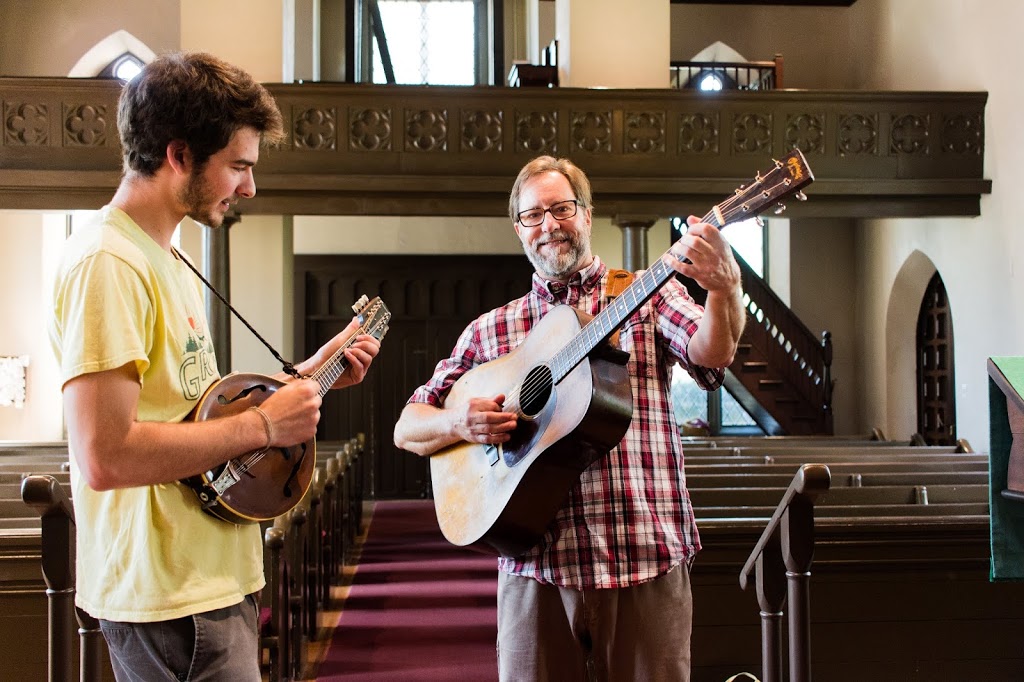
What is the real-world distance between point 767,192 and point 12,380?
11.0 metres

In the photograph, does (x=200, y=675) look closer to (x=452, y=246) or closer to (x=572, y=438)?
(x=572, y=438)

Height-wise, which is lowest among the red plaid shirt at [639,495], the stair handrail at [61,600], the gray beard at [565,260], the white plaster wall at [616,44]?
the stair handrail at [61,600]

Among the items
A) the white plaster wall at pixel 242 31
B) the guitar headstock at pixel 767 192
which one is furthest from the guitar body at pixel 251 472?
the white plaster wall at pixel 242 31

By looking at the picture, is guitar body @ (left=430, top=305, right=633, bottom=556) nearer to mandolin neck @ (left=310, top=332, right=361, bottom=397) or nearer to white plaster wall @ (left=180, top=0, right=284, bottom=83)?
mandolin neck @ (left=310, top=332, right=361, bottom=397)

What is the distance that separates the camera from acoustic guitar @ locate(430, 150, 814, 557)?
1879mm

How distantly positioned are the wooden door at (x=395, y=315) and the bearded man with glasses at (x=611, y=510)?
34.0 ft

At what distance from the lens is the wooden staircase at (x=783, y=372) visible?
1201 centimetres

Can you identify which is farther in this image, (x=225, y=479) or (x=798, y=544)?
(x=798, y=544)

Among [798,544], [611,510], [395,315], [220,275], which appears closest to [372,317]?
[611,510]

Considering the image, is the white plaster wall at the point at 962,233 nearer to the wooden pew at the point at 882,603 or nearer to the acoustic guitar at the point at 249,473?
the wooden pew at the point at 882,603

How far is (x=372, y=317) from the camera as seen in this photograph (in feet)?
7.32

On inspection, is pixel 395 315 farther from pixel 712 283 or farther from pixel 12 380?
pixel 712 283

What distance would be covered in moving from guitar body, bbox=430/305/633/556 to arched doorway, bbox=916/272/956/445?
953 cm

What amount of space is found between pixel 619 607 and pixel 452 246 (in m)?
11.0
